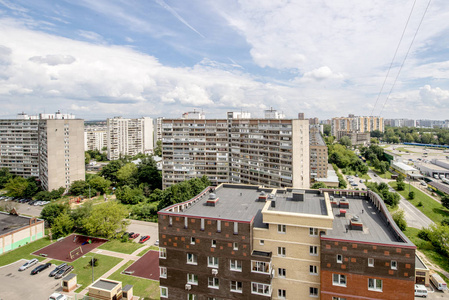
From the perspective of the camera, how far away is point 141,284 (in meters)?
31.2

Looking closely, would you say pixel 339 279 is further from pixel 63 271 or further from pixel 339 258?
pixel 63 271

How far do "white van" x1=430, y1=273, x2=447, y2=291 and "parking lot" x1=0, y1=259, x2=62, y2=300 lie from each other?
141 feet

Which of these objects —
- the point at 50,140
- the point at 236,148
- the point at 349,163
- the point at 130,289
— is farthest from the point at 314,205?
the point at 349,163

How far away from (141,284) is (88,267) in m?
9.38

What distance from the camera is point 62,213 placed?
163 feet

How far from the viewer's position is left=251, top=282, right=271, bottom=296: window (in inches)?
708

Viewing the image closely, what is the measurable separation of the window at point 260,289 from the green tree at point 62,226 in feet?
130

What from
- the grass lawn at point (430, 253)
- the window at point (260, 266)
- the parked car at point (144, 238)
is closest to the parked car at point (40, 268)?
the parked car at point (144, 238)

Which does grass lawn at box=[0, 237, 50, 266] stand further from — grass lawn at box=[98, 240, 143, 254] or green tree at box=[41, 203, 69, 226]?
grass lawn at box=[98, 240, 143, 254]

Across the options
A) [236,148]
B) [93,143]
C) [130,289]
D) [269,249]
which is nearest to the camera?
[269,249]

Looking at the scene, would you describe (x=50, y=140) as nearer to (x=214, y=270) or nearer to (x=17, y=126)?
(x=17, y=126)

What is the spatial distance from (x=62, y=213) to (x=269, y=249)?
150 ft

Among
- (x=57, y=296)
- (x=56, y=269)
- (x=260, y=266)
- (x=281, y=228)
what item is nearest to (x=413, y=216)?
(x=281, y=228)

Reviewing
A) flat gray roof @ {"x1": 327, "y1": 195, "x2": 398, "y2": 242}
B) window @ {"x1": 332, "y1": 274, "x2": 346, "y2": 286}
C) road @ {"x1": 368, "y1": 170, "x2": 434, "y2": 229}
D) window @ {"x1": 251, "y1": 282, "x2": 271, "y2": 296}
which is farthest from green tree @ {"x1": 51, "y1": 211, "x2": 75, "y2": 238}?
road @ {"x1": 368, "y1": 170, "x2": 434, "y2": 229}
